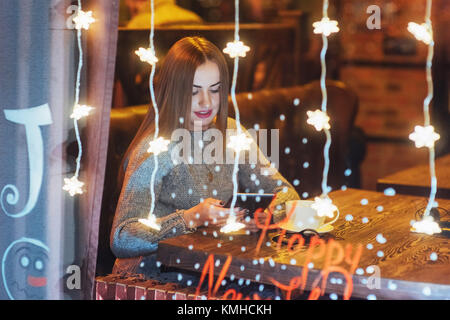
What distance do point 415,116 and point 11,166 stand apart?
254 inches

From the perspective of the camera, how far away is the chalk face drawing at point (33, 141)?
2.24 meters

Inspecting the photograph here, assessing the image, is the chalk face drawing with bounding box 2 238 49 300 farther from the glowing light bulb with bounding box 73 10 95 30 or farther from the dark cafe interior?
the glowing light bulb with bounding box 73 10 95 30

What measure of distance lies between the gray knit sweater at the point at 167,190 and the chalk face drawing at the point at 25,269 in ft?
0.78

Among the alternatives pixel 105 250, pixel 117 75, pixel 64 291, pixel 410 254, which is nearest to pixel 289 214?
pixel 410 254

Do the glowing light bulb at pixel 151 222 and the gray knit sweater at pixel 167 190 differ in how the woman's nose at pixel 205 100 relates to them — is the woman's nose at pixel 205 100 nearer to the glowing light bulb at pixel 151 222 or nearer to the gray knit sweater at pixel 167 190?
the gray knit sweater at pixel 167 190

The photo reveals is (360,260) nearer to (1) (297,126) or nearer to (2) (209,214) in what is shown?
(2) (209,214)

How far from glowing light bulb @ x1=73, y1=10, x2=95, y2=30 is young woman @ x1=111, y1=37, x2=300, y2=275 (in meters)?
0.38

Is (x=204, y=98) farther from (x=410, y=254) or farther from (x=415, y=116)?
(x=415, y=116)

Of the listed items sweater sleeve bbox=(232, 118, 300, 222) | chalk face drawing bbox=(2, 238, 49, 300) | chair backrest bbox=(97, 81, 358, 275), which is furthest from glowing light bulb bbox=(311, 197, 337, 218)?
chair backrest bbox=(97, 81, 358, 275)

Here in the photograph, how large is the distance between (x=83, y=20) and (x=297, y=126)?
2.37 meters

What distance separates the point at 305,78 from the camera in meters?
5.82

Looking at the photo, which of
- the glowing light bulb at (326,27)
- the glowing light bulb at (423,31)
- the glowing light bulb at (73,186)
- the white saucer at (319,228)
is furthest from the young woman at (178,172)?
the glowing light bulb at (423,31)

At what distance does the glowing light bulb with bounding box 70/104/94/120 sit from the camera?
2.21 metres

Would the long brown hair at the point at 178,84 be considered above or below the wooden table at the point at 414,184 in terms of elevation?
above
